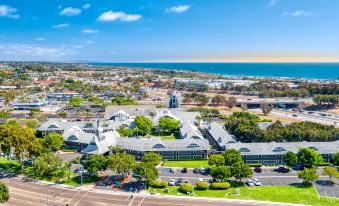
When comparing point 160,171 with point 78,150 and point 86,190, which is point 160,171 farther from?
point 78,150

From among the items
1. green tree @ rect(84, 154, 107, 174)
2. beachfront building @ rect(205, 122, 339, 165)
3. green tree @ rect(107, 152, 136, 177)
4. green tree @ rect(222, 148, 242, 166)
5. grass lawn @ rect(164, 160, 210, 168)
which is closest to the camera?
green tree @ rect(107, 152, 136, 177)

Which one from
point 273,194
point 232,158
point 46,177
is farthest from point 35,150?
point 273,194

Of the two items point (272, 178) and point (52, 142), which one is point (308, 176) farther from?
point (52, 142)

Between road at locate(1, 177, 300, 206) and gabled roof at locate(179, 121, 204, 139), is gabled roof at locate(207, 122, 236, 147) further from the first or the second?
road at locate(1, 177, 300, 206)

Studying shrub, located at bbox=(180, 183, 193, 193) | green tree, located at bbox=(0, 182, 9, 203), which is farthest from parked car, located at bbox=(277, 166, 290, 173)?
green tree, located at bbox=(0, 182, 9, 203)

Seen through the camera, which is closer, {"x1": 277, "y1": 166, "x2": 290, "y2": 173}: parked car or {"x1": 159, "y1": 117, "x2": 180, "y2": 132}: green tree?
{"x1": 277, "y1": 166, "x2": 290, "y2": 173}: parked car

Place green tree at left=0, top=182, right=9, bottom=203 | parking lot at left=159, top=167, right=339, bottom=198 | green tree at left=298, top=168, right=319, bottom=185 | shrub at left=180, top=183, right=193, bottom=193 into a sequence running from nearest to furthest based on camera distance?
green tree at left=0, top=182, right=9, bottom=203, shrub at left=180, top=183, right=193, bottom=193, green tree at left=298, top=168, right=319, bottom=185, parking lot at left=159, top=167, right=339, bottom=198
